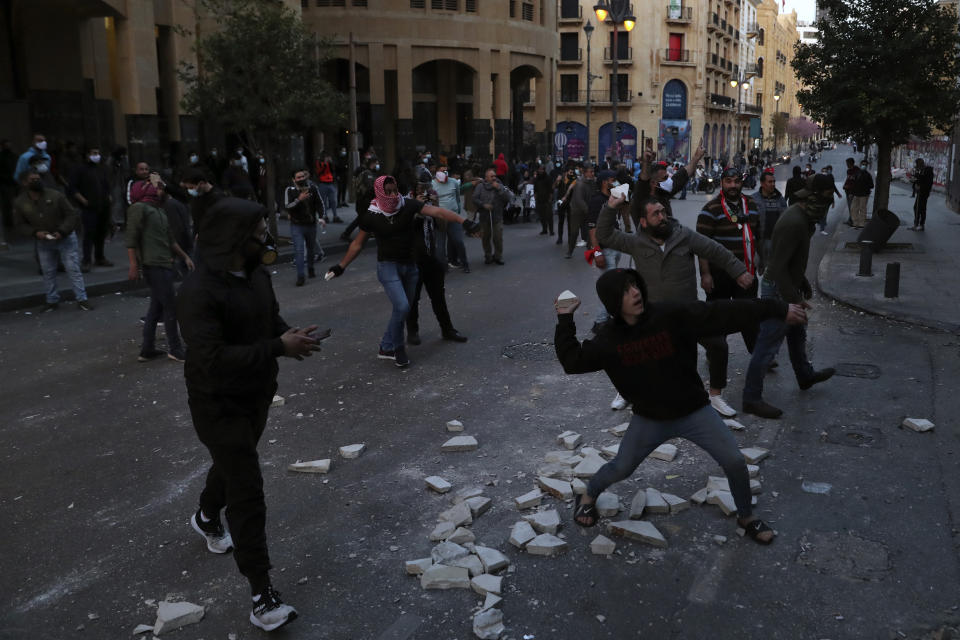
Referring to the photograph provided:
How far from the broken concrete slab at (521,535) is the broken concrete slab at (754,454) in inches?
73.1

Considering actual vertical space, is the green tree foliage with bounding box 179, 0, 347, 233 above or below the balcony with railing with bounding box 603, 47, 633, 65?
below

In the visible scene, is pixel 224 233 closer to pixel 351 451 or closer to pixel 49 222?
pixel 351 451

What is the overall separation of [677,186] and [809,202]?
146 cm

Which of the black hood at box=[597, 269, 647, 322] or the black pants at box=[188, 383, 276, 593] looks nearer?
the black pants at box=[188, 383, 276, 593]

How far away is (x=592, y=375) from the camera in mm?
8398

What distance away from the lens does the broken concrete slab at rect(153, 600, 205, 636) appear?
4.09 metres

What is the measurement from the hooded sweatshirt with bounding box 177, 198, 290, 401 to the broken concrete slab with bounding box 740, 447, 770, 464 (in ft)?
11.5

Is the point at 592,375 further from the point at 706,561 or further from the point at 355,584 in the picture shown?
the point at 355,584

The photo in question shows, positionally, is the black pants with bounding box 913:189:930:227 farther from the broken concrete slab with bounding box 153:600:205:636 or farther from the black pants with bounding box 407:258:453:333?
the broken concrete slab with bounding box 153:600:205:636

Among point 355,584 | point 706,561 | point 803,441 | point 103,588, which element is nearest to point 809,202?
point 803,441

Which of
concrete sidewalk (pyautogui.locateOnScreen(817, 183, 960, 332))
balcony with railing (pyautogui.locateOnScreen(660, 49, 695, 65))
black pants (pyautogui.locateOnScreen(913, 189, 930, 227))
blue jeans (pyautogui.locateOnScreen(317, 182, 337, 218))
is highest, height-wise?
balcony with railing (pyautogui.locateOnScreen(660, 49, 695, 65))

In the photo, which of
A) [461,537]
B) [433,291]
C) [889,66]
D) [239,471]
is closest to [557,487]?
[461,537]

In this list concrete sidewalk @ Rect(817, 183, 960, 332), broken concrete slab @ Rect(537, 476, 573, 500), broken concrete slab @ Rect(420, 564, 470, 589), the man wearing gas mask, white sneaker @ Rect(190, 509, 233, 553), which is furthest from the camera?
concrete sidewalk @ Rect(817, 183, 960, 332)

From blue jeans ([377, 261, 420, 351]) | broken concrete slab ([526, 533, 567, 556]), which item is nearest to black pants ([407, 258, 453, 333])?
blue jeans ([377, 261, 420, 351])
